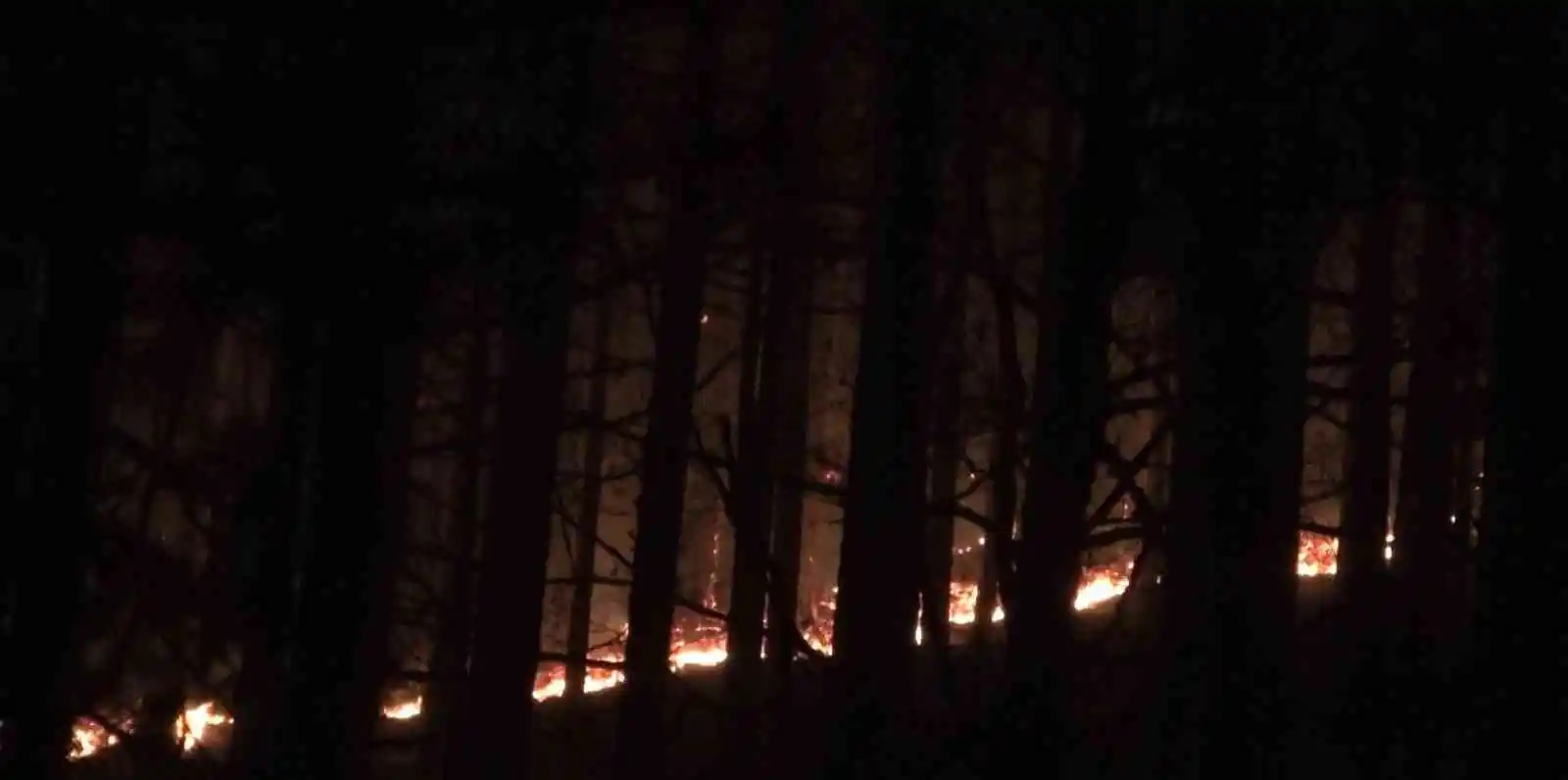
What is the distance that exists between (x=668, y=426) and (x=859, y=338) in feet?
7.40

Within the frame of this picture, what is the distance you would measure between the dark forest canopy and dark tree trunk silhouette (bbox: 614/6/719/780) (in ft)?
0.28

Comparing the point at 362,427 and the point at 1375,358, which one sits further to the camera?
the point at 1375,358

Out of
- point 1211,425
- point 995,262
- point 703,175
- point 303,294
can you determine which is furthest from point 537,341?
point 1211,425

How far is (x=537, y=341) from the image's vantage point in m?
9.38

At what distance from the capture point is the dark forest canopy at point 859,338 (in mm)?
7270

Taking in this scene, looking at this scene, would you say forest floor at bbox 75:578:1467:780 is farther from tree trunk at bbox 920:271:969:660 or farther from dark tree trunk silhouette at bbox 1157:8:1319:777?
dark tree trunk silhouette at bbox 1157:8:1319:777

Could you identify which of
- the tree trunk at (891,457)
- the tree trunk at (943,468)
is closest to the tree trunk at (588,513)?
the tree trunk at (943,468)

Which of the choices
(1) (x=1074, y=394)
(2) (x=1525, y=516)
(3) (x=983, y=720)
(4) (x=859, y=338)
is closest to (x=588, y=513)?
(4) (x=859, y=338)

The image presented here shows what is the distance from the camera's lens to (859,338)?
27.6 feet

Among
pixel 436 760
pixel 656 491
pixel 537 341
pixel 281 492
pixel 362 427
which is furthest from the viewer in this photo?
pixel 436 760

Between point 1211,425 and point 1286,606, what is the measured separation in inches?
37.0

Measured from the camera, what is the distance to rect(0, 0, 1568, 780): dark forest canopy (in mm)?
7270

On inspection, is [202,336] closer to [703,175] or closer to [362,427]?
[362,427]

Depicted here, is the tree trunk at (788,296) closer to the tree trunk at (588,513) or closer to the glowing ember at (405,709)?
the tree trunk at (588,513)
